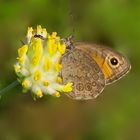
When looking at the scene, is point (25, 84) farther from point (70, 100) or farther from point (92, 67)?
point (70, 100)

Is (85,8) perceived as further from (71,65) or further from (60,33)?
(71,65)

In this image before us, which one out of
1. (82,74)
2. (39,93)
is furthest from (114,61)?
(39,93)

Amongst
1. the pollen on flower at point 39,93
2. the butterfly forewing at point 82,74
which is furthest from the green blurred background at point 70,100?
→ the pollen on flower at point 39,93

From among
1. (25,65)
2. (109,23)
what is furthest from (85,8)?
(25,65)

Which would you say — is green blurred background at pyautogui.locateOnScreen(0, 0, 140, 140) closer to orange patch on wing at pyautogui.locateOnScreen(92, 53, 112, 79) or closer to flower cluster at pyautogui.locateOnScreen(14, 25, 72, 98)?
orange patch on wing at pyautogui.locateOnScreen(92, 53, 112, 79)

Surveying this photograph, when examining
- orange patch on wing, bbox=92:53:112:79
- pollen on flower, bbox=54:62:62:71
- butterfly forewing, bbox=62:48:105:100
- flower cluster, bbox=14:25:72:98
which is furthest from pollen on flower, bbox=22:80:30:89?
orange patch on wing, bbox=92:53:112:79

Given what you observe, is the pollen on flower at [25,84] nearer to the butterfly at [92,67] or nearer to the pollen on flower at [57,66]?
the pollen on flower at [57,66]

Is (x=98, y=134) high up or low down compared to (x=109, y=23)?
down
